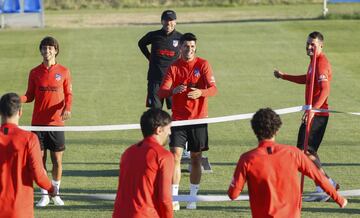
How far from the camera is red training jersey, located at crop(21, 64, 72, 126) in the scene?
40.8ft

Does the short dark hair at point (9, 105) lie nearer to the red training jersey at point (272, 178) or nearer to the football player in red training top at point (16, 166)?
the football player in red training top at point (16, 166)

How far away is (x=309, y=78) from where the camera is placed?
12.3 metres

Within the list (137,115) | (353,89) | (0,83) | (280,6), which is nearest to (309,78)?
(137,115)

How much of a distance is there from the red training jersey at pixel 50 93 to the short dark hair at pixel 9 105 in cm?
373

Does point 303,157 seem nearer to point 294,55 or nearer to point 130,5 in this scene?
point 294,55

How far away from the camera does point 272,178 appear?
807 cm

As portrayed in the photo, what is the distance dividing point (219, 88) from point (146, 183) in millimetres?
16920

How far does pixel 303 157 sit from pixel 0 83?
18862 mm

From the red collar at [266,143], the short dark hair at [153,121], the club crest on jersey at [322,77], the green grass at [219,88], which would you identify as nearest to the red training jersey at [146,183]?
the short dark hair at [153,121]

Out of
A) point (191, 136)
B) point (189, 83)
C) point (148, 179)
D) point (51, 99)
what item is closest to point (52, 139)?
point (51, 99)

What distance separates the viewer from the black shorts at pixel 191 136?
12.3 metres

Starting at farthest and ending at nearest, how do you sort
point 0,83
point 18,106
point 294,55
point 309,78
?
1. point 294,55
2. point 0,83
3. point 309,78
4. point 18,106

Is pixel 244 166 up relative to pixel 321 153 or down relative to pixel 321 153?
up

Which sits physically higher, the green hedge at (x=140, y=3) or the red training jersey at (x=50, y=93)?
the red training jersey at (x=50, y=93)
